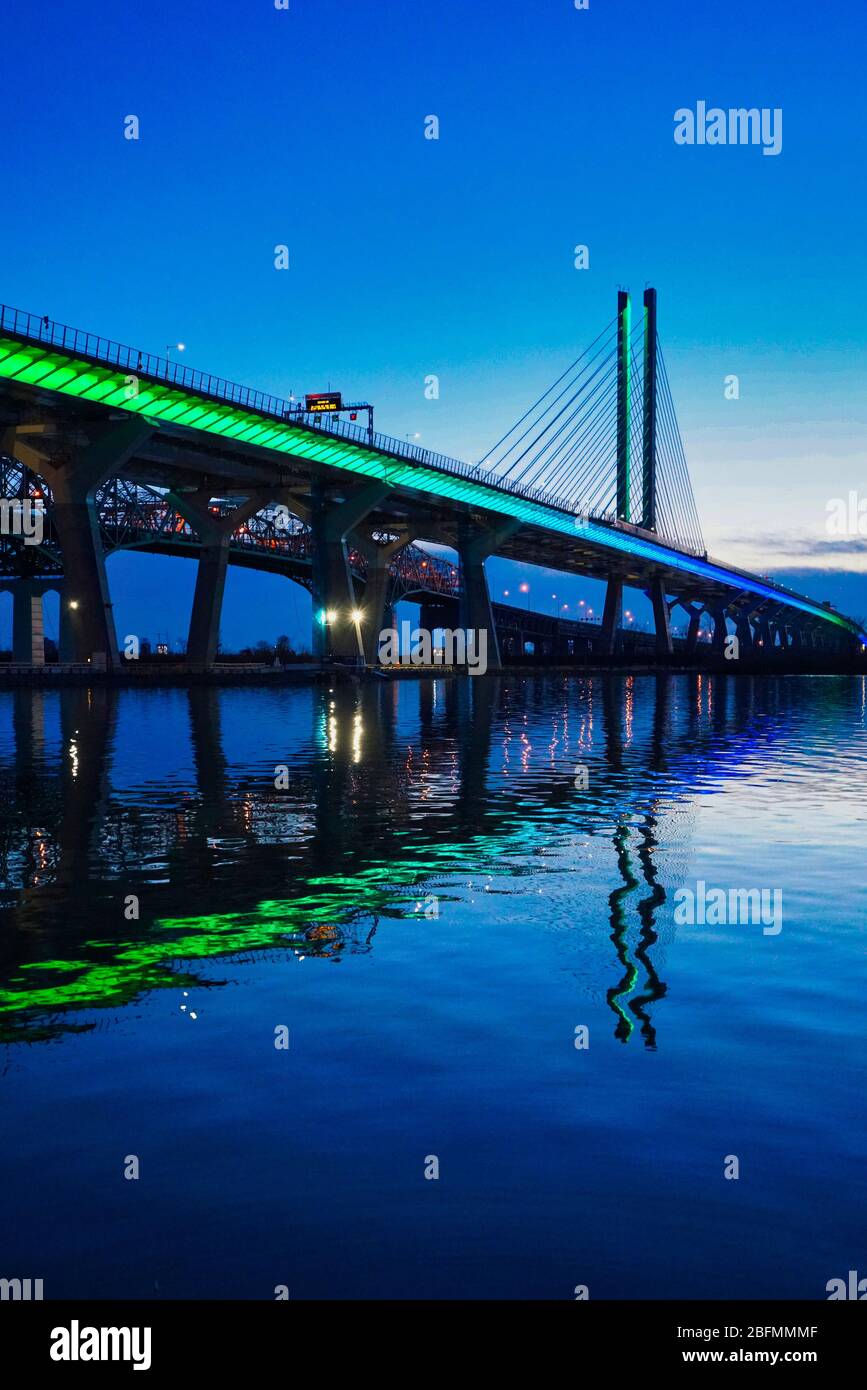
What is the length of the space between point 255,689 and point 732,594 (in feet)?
441

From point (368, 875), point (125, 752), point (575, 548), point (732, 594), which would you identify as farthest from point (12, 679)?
point (732, 594)

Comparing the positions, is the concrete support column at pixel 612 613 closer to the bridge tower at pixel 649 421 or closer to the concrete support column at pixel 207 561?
the bridge tower at pixel 649 421

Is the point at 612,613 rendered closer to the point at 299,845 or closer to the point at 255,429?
the point at 255,429

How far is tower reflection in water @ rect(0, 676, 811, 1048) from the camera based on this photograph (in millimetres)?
10055

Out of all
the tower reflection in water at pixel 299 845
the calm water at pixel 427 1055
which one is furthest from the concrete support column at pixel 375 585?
the calm water at pixel 427 1055

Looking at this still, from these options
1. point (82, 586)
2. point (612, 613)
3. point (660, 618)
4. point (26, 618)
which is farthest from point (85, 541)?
point (660, 618)

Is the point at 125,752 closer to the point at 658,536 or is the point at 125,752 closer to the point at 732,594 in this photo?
the point at 658,536

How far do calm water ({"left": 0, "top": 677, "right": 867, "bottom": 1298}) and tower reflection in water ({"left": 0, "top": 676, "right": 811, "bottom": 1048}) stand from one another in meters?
0.08

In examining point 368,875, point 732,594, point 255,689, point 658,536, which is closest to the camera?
point 368,875

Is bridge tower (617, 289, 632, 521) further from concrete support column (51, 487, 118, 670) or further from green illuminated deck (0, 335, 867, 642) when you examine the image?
concrete support column (51, 487, 118, 670)

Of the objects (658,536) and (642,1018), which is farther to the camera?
(658,536)

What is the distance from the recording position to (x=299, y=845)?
52.7 feet

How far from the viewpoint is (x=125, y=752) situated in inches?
1180

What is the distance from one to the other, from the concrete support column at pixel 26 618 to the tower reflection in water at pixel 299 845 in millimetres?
97386
